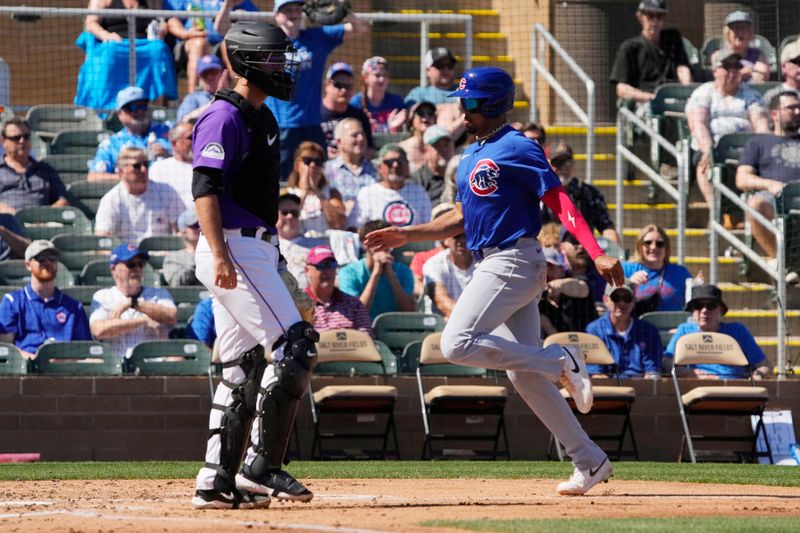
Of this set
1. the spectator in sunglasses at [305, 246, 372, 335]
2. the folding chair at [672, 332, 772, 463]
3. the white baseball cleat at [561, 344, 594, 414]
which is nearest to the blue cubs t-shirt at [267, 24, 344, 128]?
the spectator in sunglasses at [305, 246, 372, 335]

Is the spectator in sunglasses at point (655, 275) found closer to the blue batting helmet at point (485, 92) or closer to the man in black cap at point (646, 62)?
the man in black cap at point (646, 62)

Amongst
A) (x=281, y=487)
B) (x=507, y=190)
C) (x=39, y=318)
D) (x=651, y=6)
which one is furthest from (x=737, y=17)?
(x=281, y=487)

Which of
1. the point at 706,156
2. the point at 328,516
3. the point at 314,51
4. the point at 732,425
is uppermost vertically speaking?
the point at 314,51

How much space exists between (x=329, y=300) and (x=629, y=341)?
2.60 m

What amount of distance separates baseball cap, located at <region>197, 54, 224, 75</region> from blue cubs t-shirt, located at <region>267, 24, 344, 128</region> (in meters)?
0.63

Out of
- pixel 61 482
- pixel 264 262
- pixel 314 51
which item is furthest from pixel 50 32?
pixel 264 262

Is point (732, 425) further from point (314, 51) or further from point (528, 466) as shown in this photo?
point (314, 51)

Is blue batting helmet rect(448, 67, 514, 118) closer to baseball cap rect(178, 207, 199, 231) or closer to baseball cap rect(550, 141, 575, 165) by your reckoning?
baseball cap rect(178, 207, 199, 231)

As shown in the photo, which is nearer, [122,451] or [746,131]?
[122,451]

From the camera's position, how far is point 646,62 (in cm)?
1670

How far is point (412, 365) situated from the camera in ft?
41.2

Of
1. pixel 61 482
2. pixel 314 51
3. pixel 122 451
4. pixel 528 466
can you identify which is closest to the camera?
pixel 61 482

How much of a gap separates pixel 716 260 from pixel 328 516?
28.5 ft

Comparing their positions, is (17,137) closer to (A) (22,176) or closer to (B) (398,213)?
(A) (22,176)
